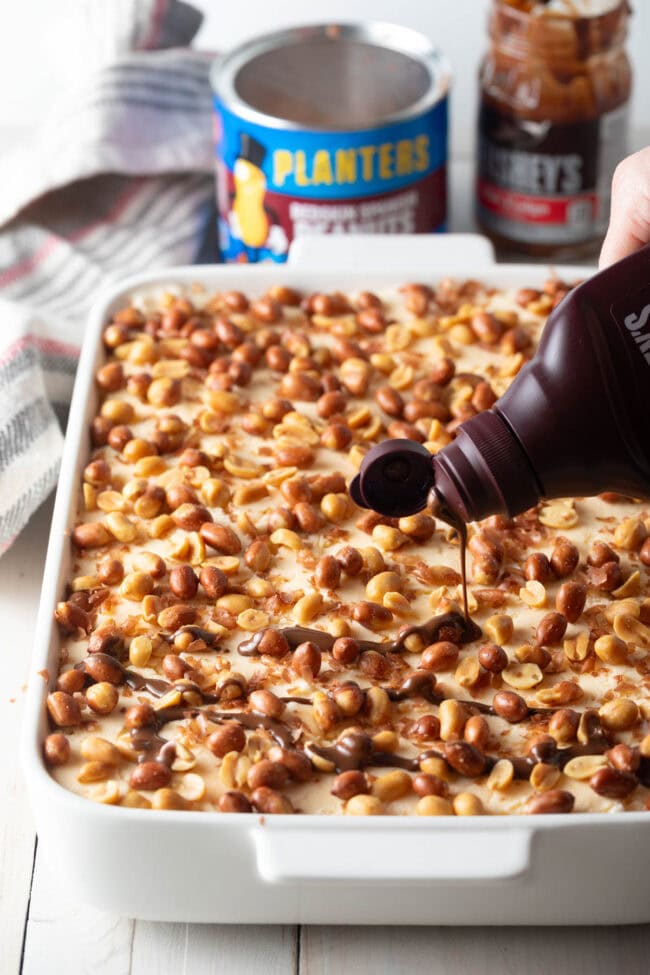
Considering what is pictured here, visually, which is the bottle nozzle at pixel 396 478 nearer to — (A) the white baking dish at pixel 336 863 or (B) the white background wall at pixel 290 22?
(A) the white baking dish at pixel 336 863

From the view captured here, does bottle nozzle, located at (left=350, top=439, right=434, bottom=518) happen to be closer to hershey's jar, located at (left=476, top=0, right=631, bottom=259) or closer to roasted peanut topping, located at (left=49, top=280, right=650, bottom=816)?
roasted peanut topping, located at (left=49, top=280, right=650, bottom=816)

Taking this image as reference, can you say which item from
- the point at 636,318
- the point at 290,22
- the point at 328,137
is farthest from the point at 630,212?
the point at 290,22

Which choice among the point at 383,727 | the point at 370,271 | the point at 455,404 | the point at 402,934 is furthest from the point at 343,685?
the point at 370,271

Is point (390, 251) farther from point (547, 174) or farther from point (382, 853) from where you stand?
point (382, 853)

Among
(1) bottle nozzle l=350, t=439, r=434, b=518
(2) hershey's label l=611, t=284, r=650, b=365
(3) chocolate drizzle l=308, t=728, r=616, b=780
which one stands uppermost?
(2) hershey's label l=611, t=284, r=650, b=365

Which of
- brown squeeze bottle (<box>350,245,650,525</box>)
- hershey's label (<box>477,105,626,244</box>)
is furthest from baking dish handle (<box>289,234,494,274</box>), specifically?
brown squeeze bottle (<box>350,245,650,525</box>)
